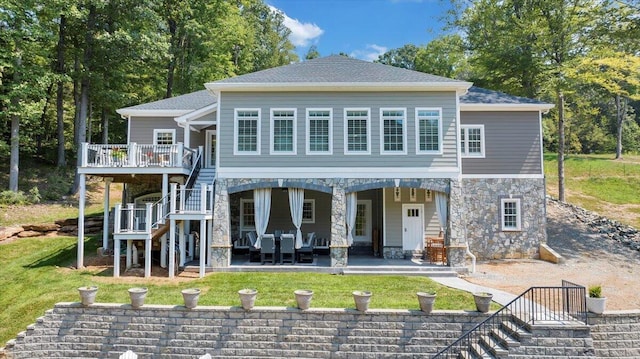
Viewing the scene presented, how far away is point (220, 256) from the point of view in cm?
1278

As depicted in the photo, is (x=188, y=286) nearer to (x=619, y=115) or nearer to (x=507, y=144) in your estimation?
(x=507, y=144)

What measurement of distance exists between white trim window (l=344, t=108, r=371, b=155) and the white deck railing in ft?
19.7

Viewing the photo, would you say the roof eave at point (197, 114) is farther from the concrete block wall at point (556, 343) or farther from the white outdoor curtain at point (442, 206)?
the concrete block wall at point (556, 343)

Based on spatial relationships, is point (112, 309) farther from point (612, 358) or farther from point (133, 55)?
point (133, 55)

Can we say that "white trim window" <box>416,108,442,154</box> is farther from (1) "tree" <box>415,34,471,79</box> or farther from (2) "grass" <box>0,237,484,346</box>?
(1) "tree" <box>415,34,471,79</box>

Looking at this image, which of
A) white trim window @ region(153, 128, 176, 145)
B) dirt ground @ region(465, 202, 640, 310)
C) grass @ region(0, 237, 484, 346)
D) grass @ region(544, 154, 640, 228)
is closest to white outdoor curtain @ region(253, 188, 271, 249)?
grass @ region(0, 237, 484, 346)

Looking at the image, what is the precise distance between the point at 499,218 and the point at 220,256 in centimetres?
1101

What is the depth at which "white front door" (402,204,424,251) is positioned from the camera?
1512cm

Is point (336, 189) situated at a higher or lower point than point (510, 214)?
higher

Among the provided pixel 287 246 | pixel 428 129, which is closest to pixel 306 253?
pixel 287 246

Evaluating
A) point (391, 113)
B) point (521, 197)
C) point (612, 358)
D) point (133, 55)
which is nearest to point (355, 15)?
point (391, 113)

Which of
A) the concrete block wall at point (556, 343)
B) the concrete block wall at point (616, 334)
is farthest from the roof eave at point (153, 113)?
the concrete block wall at point (616, 334)

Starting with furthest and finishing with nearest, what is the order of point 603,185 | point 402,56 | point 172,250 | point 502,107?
1. point 402,56
2. point 603,185
3. point 502,107
4. point 172,250

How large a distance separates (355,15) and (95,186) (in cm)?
1996
